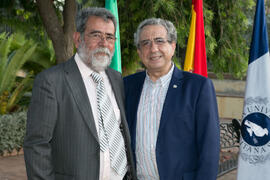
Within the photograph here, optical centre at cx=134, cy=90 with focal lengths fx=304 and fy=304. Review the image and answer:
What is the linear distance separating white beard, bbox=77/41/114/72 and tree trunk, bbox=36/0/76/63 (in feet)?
10.9

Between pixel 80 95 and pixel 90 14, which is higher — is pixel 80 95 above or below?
below

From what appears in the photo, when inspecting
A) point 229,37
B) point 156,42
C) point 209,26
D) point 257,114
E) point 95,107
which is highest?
point 209,26

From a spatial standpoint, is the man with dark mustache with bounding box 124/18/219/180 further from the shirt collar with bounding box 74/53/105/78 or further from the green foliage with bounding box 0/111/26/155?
the green foliage with bounding box 0/111/26/155

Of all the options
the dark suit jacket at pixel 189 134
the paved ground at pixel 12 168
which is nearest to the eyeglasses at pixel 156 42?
the dark suit jacket at pixel 189 134

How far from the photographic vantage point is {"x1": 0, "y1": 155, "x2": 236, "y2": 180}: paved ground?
5.65 m

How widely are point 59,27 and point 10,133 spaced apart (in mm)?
2903

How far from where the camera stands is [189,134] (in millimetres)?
2283

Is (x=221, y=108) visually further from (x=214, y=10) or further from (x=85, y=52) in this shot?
(x=85, y=52)

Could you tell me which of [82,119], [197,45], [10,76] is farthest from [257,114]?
[10,76]

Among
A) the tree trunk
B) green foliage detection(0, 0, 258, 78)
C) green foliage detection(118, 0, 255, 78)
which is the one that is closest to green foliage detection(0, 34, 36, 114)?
green foliage detection(0, 0, 258, 78)

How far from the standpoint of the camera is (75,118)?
214 cm

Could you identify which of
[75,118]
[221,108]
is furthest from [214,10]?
[221,108]

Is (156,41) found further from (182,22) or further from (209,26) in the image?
(209,26)

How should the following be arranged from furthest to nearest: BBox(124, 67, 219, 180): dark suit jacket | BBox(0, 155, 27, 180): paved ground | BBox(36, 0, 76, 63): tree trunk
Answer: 1. BBox(0, 155, 27, 180): paved ground
2. BBox(36, 0, 76, 63): tree trunk
3. BBox(124, 67, 219, 180): dark suit jacket
